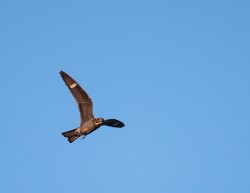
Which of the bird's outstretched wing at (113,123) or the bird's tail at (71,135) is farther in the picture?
the bird's outstretched wing at (113,123)

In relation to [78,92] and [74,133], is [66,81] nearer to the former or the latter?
[78,92]

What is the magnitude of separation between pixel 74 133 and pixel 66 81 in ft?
9.72

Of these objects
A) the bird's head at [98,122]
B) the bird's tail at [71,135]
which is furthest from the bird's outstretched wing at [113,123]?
the bird's tail at [71,135]

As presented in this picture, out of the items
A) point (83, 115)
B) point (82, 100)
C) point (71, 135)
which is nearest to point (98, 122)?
point (83, 115)

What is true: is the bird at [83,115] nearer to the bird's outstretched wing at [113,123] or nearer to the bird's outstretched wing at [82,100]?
the bird's outstretched wing at [82,100]

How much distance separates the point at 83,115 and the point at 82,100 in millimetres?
850

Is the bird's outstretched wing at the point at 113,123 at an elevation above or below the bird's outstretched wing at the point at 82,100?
below

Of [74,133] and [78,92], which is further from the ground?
[78,92]

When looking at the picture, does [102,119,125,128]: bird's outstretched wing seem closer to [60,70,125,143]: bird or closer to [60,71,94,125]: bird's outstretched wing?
[60,70,125,143]: bird

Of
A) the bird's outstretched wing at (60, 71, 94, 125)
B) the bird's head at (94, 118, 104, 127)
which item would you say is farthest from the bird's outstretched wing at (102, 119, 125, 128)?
the bird's outstretched wing at (60, 71, 94, 125)

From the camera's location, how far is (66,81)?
96.1ft

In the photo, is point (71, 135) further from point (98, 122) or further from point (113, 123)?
point (113, 123)

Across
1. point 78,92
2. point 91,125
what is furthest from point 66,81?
point 91,125

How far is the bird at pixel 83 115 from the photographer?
28984 mm
